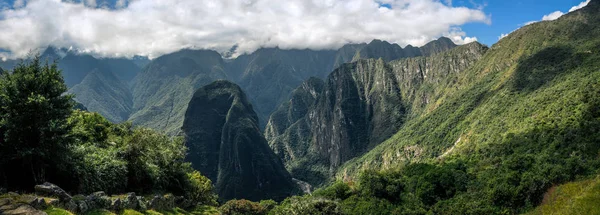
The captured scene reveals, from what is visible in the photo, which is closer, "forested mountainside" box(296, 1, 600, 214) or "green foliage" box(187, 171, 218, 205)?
"green foliage" box(187, 171, 218, 205)

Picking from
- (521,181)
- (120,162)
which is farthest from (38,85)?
(521,181)

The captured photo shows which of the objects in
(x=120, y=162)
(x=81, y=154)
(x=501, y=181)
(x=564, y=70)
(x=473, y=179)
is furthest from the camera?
(x=564, y=70)

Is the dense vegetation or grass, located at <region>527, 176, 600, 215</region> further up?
the dense vegetation

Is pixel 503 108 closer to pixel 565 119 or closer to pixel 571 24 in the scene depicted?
pixel 565 119

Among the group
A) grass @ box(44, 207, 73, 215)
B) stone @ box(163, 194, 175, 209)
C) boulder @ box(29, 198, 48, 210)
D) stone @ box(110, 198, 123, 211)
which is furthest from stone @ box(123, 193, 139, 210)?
stone @ box(163, 194, 175, 209)

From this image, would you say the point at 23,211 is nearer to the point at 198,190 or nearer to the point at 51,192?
the point at 51,192

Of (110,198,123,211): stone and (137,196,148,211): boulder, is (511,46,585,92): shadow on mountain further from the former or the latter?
(110,198,123,211): stone

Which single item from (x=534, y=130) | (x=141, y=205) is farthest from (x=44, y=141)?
(x=534, y=130)
